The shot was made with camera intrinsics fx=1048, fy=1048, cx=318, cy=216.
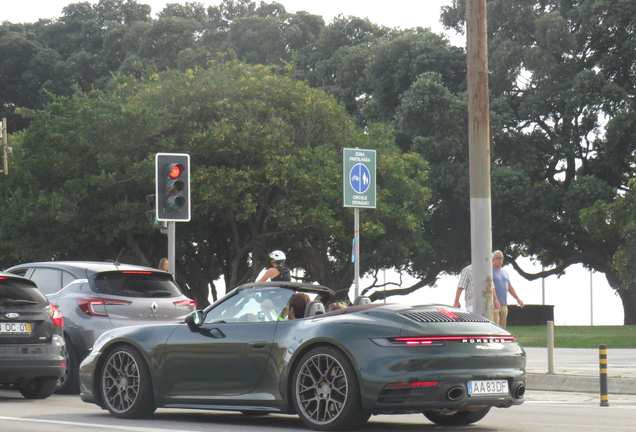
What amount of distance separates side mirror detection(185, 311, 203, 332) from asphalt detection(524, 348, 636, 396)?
5.99 m

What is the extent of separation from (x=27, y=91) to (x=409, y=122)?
23220mm

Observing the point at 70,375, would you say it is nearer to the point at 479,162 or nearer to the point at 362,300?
the point at 362,300

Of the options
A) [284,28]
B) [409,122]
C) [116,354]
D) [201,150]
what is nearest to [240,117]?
[201,150]

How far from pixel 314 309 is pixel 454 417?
1.67 m

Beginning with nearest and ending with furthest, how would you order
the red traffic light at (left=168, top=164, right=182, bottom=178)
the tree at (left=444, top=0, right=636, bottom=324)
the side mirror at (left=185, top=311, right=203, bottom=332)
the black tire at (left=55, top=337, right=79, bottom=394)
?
the side mirror at (left=185, top=311, right=203, bottom=332) < the black tire at (left=55, top=337, right=79, bottom=394) < the red traffic light at (left=168, top=164, right=182, bottom=178) < the tree at (left=444, top=0, right=636, bottom=324)

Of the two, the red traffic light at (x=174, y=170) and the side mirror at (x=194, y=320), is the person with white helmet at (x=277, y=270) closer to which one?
the red traffic light at (x=174, y=170)

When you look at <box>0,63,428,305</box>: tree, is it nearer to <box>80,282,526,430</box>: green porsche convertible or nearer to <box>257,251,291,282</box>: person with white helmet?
<box>257,251,291,282</box>: person with white helmet

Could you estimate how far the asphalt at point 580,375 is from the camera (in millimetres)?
13531

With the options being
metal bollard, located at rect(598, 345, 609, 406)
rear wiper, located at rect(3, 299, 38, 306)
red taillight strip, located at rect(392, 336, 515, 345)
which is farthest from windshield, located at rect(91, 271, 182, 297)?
red taillight strip, located at rect(392, 336, 515, 345)

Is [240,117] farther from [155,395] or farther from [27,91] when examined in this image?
[155,395]

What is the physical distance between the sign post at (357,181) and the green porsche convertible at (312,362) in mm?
6007

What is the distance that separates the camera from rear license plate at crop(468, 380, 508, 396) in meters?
8.47

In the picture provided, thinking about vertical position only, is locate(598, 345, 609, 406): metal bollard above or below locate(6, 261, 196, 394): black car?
below

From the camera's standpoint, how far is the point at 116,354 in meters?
10.3
